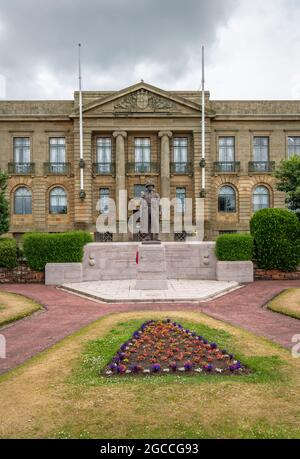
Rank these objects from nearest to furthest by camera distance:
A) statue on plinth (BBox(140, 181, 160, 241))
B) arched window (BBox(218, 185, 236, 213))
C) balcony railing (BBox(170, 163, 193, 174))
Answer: statue on plinth (BBox(140, 181, 160, 241))
balcony railing (BBox(170, 163, 193, 174))
arched window (BBox(218, 185, 236, 213))

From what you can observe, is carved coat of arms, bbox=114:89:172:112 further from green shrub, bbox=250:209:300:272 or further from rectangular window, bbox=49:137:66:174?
green shrub, bbox=250:209:300:272

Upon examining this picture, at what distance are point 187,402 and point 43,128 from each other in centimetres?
3324

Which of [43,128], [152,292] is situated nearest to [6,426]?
[152,292]

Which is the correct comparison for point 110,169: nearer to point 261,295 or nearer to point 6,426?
point 261,295

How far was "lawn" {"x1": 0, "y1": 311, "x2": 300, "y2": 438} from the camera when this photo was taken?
4473 millimetres

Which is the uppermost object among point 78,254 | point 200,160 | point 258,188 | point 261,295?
point 200,160

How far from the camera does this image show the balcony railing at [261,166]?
34.9 meters

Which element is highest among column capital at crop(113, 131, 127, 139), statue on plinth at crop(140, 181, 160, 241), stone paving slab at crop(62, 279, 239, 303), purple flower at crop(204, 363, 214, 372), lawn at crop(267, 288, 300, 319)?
column capital at crop(113, 131, 127, 139)

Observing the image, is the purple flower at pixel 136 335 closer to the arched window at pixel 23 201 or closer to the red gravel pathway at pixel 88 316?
the red gravel pathway at pixel 88 316

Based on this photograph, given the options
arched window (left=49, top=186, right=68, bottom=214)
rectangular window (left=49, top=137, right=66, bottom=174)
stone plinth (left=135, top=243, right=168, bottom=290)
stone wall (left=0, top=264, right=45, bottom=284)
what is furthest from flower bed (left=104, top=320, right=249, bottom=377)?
rectangular window (left=49, top=137, right=66, bottom=174)

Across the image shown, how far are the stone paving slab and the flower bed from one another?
205 inches

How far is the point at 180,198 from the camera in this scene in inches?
1368

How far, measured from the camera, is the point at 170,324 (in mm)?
9195
